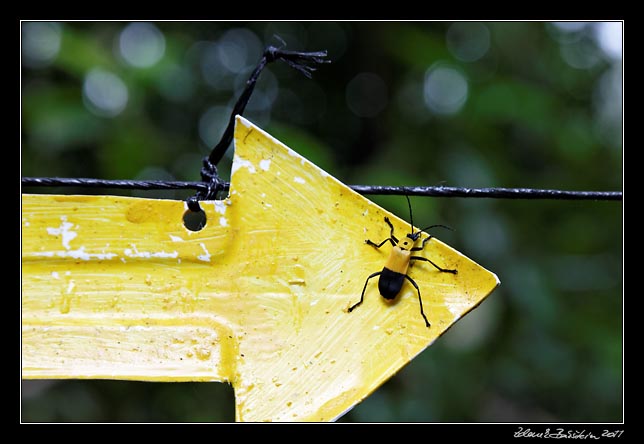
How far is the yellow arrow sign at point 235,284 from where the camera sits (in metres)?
1.17

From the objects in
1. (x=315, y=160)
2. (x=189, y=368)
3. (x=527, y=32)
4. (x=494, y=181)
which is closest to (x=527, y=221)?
(x=494, y=181)

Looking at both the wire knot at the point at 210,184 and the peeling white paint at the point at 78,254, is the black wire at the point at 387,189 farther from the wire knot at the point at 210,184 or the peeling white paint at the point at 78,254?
the peeling white paint at the point at 78,254

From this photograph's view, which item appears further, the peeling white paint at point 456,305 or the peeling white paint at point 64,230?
the peeling white paint at point 64,230

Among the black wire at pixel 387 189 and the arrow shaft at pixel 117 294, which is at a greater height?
the black wire at pixel 387 189

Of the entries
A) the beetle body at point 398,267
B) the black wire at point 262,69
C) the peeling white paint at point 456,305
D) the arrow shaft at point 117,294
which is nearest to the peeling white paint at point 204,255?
the arrow shaft at point 117,294

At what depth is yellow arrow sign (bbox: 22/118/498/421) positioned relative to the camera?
117 cm

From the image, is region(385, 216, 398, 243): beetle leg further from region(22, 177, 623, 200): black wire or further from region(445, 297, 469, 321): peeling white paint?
region(445, 297, 469, 321): peeling white paint

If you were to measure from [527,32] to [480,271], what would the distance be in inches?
108

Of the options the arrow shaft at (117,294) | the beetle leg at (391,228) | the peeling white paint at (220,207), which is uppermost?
the peeling white paint at (220,207)

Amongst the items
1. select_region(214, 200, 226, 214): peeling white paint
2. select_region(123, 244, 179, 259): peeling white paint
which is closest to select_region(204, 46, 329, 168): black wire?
select_region(214, 200, 226, 214): peeling white paint

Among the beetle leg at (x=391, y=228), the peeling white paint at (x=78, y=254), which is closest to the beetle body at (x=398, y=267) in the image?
the beetle leg at (x=391, y=228)

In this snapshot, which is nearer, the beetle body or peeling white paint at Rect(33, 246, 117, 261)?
the beetle body

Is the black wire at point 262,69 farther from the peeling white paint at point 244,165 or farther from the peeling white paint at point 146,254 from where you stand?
the peeling white paint at point 146,254

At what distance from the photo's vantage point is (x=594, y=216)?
11.8 feet
